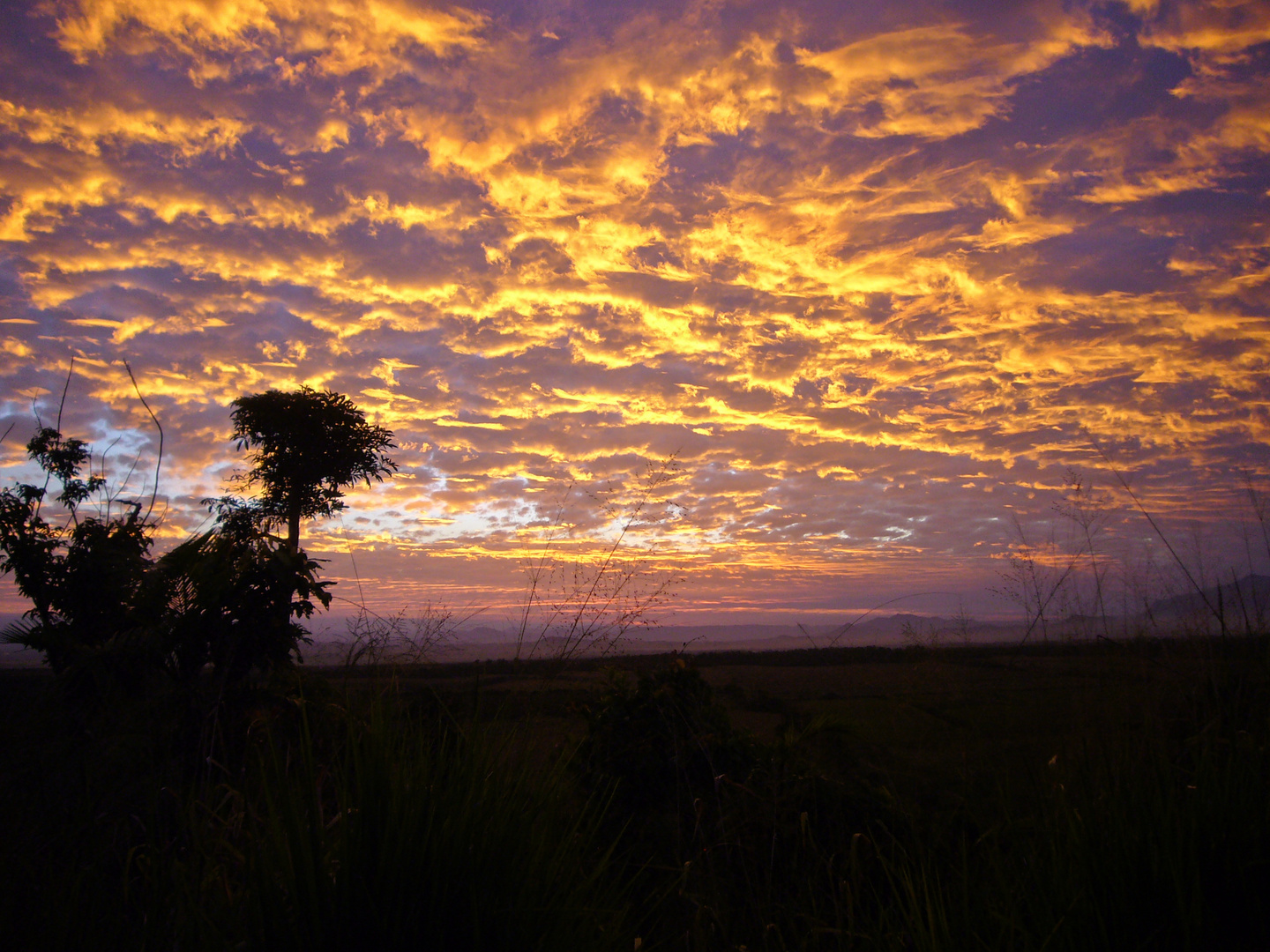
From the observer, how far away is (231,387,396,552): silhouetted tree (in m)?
18.2

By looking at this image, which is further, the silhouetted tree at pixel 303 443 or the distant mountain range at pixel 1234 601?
the silhouetted tree at pixel 303 443

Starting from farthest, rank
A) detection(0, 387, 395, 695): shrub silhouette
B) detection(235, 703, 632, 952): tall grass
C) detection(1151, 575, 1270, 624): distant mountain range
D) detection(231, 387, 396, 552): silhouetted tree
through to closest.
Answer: detection(231, 387, 396, 552): silhouetted tree → detection(0, 387, 395, 695): shrub silhouette → detection(1151, 575, 1270, 624): distant mountain range → detection(235, 703, 632, 952): tall grass

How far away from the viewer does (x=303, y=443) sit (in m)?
18.4

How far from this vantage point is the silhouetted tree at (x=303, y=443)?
715 inches

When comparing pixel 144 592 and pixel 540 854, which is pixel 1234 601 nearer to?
pixel 540 854

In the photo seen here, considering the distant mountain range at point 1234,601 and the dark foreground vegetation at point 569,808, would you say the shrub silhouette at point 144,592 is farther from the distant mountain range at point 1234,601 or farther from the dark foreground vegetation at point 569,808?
the distant mountain range at point 1234,601

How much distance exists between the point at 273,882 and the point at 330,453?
19.2 metres

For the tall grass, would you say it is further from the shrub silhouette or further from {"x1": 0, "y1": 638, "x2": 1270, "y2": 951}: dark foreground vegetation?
the shrub silhouette

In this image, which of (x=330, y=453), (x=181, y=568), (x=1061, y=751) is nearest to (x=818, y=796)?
(x=1061, y=751)

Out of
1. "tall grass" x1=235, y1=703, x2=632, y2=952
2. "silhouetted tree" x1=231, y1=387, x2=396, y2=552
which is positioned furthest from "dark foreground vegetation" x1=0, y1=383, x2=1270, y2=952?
"silhouetted tree" x1=231, y1=387, x2=396, y2=552

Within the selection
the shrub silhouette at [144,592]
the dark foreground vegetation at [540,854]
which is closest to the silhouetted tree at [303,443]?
the shrub silhouette at [144,592]

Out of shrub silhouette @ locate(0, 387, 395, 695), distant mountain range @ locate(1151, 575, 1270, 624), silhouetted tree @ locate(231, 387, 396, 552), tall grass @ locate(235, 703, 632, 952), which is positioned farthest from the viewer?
silhouetted tree @ locate(231, 387, 396, 552)

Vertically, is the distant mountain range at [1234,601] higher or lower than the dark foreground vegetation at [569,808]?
higher

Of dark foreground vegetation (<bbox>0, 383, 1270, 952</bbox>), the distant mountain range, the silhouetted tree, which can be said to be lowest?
dark foreground vegetation (<bbox>0, 383, 1270, 952</bbox>)
